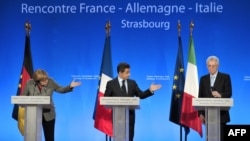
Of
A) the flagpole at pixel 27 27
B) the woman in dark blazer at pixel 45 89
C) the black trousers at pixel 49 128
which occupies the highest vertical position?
the flagpole at pixel 27 27

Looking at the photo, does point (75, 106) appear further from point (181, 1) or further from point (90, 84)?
point (181, 1)

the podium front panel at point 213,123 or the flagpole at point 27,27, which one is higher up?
the flagpole at point 27,27

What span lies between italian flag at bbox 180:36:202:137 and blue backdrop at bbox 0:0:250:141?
0.15m

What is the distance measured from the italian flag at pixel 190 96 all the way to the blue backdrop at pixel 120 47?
15cm

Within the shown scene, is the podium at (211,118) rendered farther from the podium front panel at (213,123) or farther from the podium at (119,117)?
the podium at (119,117)

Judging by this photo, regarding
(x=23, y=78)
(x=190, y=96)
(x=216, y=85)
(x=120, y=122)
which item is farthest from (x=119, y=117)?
(x=23, y=78)

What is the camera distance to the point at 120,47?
888cm

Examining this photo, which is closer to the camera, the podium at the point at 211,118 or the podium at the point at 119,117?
the podium at the point at 211,118

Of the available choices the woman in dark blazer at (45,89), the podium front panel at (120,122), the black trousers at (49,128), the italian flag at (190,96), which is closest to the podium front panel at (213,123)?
the podium front panel at (120,122)

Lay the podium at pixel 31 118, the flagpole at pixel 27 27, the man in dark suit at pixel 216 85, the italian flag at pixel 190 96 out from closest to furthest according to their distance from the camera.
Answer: the podium at pixel 31 118 → the man in dark suit at pixel 216 85 → the italian flag at pixel 190 96 → the flagpole at pixel 27 27

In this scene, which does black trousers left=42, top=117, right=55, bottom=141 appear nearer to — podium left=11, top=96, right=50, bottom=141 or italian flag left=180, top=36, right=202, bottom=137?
podium left=11, top=96, right=50, bottom=141

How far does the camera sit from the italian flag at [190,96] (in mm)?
8453

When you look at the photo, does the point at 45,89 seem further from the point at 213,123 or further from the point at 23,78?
the point at 213,123

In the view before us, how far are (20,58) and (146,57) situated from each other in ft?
6.94
